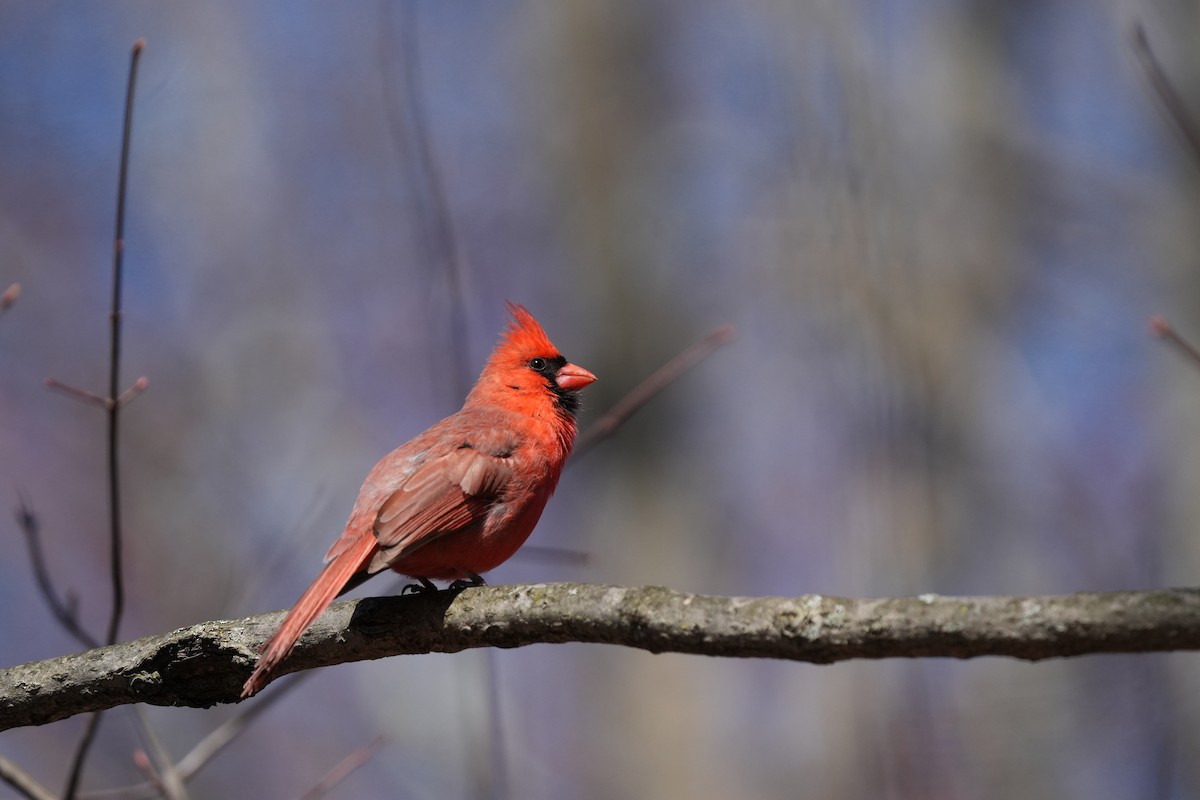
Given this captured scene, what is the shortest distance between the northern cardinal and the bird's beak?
21 cm

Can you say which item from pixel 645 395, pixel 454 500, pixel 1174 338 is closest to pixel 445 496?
pixel 454 500

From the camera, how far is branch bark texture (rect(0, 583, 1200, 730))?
1.82m

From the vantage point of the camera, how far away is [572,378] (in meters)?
4.21

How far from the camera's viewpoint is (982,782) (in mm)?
5969

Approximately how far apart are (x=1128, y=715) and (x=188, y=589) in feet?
18.9

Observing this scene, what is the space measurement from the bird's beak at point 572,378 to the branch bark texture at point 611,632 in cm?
155

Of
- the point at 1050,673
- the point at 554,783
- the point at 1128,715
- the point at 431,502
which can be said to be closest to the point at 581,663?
the point at 554,783

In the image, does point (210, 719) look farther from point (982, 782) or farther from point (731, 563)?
point (982, 782)

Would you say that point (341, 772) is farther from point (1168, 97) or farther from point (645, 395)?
point (1168, 97)

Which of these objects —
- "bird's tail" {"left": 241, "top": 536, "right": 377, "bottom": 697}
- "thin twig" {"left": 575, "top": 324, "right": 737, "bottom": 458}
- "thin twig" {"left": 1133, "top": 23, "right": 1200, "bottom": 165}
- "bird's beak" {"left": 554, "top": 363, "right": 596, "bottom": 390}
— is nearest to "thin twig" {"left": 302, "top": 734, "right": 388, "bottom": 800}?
"bird's tail" {"left": 241, "top": 536, "right": 377, "bottom": 697}

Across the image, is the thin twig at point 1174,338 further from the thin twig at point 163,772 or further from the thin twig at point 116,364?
the thin twig at point 163,772

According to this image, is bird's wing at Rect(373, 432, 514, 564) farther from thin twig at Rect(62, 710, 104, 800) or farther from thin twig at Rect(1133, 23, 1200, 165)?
thin twig at Rect(1133, 23, 1200, 165)

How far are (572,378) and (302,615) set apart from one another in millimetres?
1754

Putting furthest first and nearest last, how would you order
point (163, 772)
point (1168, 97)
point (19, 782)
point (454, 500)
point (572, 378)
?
point (572, 378), point (454, 500), point (163, 772), point (19, 782), point (1168, 97)
